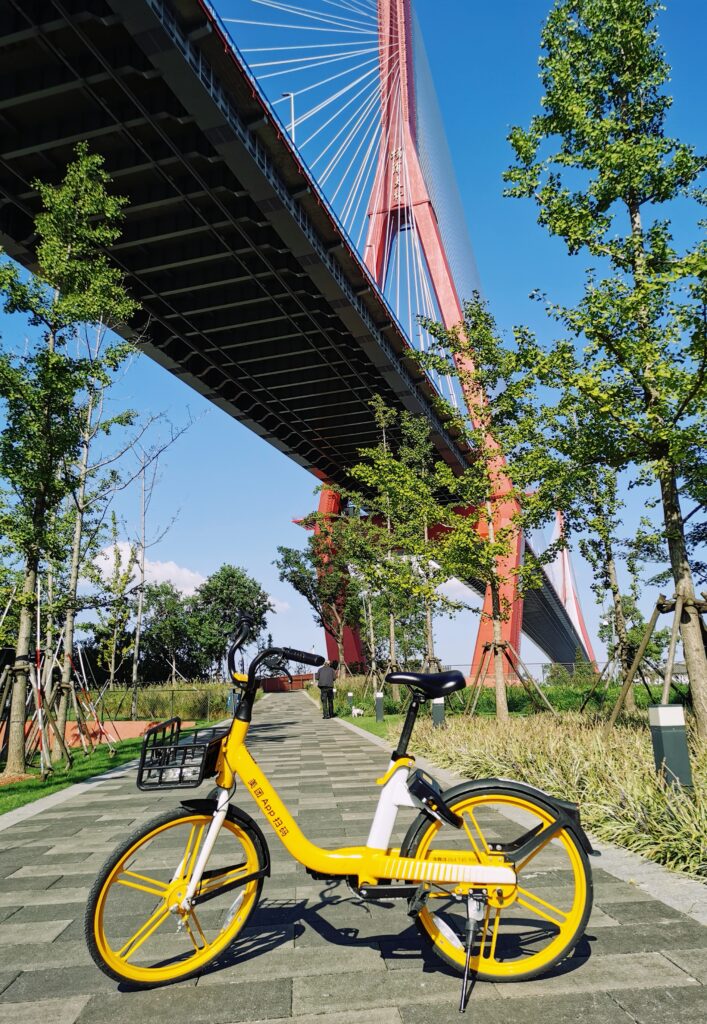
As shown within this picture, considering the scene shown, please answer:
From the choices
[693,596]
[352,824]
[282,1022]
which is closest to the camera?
[282,1022]

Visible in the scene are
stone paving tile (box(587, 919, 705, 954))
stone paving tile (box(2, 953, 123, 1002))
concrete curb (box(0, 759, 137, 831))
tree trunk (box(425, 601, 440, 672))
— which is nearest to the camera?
stone paving tile (box(2, 953, 123, 1002))

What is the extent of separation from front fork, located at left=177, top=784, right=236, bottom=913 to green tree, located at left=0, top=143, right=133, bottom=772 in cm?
706

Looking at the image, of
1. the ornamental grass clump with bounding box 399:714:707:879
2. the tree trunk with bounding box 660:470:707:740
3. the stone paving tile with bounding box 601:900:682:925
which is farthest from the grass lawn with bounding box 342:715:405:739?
the stone paving tile with bounding box 601:900:682:925

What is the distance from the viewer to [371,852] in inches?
107

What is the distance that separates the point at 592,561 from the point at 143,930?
13500 mm

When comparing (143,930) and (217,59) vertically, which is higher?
(217,59)

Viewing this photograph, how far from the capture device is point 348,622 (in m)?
44.2

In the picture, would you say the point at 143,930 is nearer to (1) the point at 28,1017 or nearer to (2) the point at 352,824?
(1) the point at 28,1017

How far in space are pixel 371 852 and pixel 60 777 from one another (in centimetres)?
781

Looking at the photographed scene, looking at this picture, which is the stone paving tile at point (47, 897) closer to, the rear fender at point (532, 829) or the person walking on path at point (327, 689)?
the rear fender at point (532, 829)

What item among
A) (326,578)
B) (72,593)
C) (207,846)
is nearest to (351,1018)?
(207,846)

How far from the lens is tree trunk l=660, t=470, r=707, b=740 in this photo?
712cm

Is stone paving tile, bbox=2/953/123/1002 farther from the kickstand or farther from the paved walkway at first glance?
the kickstand

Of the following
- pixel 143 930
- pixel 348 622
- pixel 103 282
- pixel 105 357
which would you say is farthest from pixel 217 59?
pixel 348 622
